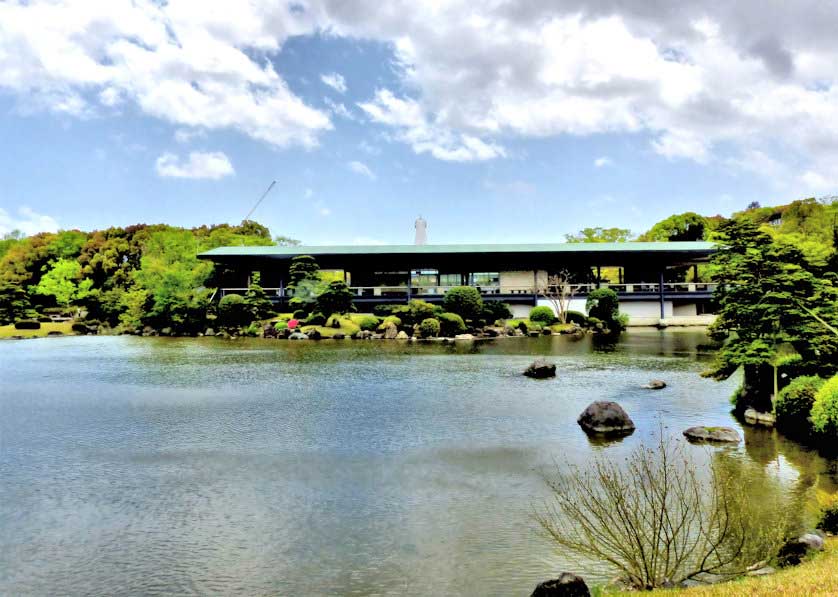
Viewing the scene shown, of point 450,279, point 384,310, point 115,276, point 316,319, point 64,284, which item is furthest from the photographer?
point 115,276

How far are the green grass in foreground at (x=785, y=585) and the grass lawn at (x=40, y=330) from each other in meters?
51.6

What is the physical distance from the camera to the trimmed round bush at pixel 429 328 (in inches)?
1594

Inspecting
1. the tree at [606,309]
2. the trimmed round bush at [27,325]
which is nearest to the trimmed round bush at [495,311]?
the tree at [606,309]

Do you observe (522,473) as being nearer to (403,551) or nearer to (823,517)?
(403,551)

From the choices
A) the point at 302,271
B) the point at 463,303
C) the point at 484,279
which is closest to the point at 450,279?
the point at 484,279

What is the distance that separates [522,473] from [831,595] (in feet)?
20.3

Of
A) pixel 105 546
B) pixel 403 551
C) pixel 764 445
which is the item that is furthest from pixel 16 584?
pixel 764 445

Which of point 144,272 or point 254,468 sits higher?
point 144,272

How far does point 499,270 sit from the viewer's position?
53.0m

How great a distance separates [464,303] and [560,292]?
10.5 m

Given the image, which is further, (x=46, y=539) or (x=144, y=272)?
(x=144, y=272)

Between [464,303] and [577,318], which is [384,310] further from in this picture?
[577,318]

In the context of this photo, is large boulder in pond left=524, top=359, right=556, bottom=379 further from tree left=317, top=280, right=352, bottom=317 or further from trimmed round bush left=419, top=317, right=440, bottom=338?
tree left=317, top=280, right=352, bottom=317

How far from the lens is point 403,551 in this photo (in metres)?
7.77
